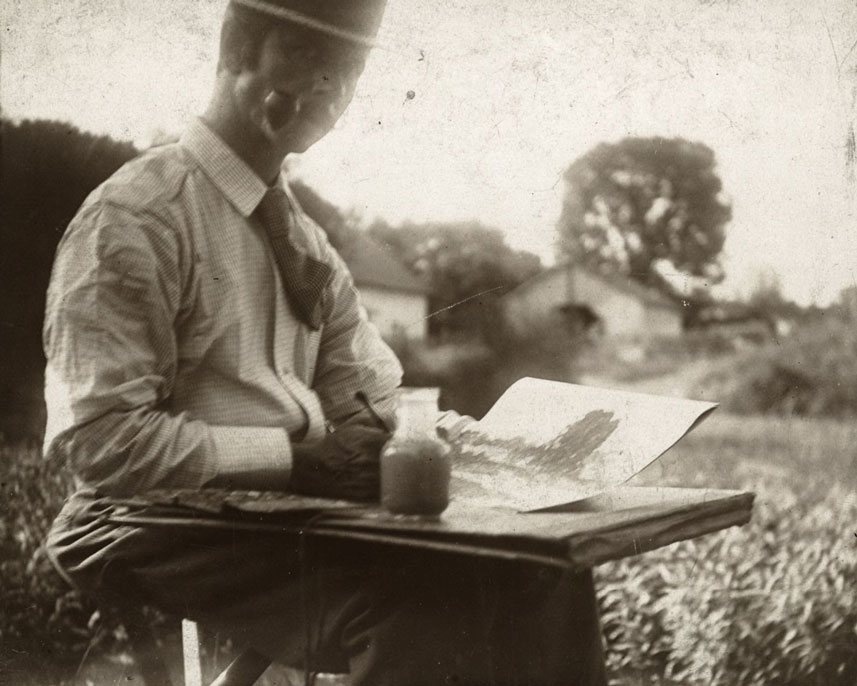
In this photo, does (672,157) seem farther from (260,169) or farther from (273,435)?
(273,435)

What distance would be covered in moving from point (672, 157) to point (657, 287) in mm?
281

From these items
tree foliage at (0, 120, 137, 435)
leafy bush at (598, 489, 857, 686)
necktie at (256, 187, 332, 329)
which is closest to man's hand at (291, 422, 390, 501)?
necktie at (256, 187, 332, 329)

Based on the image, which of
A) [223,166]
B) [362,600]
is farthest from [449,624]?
[223,166]

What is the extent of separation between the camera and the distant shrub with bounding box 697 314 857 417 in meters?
1.82

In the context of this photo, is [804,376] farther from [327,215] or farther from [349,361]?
[327,215]

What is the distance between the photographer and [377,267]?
200 centimetres

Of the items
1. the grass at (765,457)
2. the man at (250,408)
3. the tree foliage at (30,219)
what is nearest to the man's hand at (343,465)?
the man at (250,408)

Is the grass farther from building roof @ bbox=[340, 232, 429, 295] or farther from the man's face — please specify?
the man's face

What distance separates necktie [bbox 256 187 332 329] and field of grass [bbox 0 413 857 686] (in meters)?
0.66

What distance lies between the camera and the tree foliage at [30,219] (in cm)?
174

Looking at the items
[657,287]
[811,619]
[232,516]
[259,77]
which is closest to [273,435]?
[232,516]

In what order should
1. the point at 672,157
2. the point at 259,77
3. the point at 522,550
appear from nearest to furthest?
the point at 522,550, the point at 259,77, the point at 672,157

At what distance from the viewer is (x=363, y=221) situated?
1.89m

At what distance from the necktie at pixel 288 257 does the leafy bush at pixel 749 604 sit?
41.9 inches
